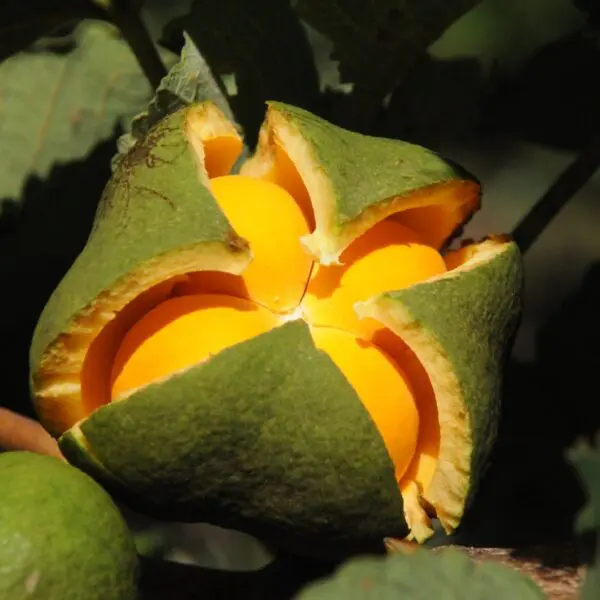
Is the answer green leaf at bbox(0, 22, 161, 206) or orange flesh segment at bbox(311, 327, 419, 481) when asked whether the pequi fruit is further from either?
green leaf at bbox(0, 22, 161, 206)

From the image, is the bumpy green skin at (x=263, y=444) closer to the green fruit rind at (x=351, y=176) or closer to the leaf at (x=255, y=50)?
the green fruit rind at (x=351, y=176)

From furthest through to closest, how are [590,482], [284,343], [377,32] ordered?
1. [377,32]
2. [284,343]
3. [590,482]

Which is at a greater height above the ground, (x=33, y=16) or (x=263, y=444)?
(x=33, y=16)

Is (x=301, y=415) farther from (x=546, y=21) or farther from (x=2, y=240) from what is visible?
(x=546, y=21)

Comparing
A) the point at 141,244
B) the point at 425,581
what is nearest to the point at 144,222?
the point at 141,244

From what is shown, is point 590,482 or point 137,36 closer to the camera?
point 590,482

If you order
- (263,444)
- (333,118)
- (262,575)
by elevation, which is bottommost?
(262,575)

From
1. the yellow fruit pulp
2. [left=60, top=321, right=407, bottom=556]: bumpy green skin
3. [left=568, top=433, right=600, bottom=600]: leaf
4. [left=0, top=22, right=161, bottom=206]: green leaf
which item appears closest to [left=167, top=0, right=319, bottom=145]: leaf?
[left=0, top=22, right=161, bottom=206]: green leaf

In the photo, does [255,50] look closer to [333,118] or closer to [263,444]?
[333,118]
